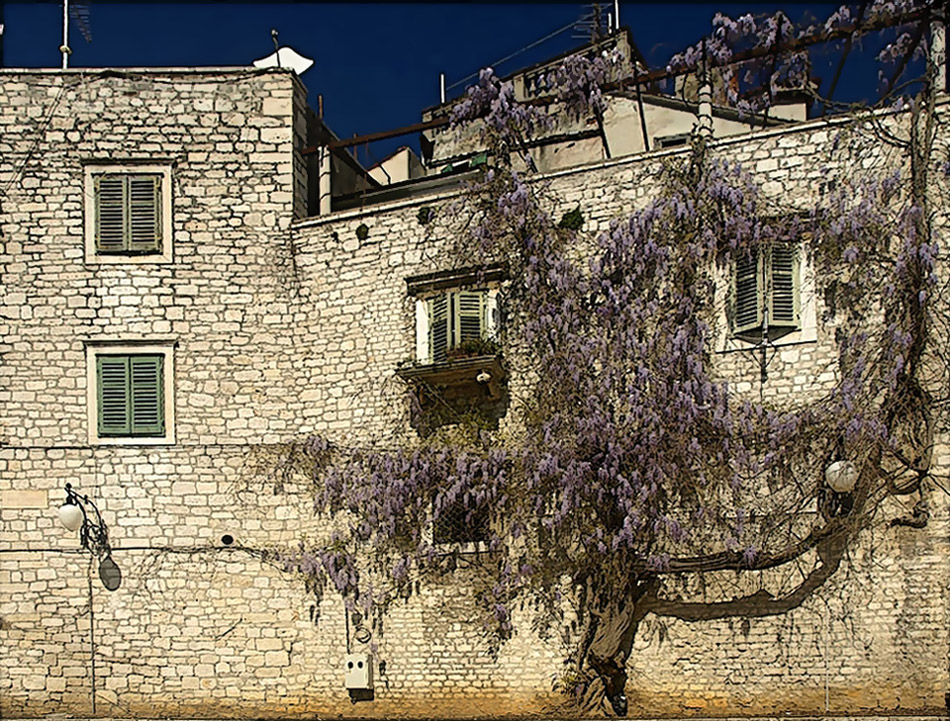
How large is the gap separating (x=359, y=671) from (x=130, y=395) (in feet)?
13.8

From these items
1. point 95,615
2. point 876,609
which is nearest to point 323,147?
point 95,615

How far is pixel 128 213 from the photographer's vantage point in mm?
A: 12688

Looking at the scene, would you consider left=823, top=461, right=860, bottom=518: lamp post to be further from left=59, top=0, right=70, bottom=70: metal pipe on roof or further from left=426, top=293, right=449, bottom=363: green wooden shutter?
left=59, top=0, right=70, bottom=70: metal pipe on roof

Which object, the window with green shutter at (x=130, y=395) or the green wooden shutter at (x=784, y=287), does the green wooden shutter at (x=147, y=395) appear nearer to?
the window with green shutter at (x=130, y=395)

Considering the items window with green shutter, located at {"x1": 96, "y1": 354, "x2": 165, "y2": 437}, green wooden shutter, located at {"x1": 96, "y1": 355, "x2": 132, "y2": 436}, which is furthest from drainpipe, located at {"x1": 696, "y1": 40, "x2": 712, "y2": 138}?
green wooden shutter, located at {"x1": 96, "y1": 355, "x2": 132, "y2": 436}

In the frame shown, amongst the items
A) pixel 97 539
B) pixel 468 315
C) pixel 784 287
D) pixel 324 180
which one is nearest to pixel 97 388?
pixel 97 539

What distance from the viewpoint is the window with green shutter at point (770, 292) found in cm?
1073

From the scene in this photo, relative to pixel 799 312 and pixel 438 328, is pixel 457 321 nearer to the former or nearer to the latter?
pixel 438 328

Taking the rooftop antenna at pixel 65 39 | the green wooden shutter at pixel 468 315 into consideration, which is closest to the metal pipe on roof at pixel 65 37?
the rooftop antenna at pixel 65 39

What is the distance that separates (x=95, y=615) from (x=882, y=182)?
9.79 m

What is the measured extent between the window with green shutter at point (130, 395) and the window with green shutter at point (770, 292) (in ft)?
21.8

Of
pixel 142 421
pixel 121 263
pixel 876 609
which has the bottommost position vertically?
pixel 876 609

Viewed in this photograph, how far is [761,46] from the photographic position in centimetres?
1195

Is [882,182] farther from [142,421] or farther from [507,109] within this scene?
[142,421]
